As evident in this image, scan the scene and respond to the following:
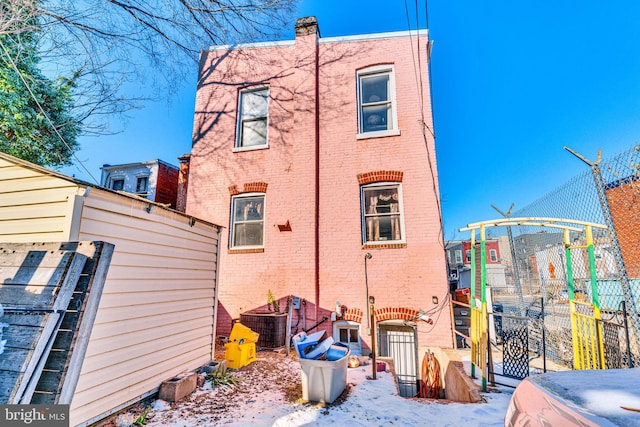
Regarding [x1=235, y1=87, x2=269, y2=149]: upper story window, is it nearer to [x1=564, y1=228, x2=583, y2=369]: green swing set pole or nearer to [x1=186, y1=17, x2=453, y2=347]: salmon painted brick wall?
[x1=186, y1=17, x2=453, y2=347]: salmon painted brick wall

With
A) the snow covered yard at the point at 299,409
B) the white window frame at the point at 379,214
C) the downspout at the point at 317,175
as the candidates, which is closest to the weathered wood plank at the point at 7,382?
the snow covered yard at the point at 299,409

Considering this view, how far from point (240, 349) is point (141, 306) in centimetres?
223

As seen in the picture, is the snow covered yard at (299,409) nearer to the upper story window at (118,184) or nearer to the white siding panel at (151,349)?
the white siding panel at (151,349)

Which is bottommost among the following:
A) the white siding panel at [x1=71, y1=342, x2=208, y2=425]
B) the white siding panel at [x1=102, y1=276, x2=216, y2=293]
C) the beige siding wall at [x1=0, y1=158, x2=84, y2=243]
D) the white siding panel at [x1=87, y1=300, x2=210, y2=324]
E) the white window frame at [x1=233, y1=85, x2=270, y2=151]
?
the white siding panel at [x1=71, y1=342, x2=208, y2=425]

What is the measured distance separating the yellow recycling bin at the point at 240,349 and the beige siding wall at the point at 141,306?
40 cm

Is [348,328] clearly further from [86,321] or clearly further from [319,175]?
[86,321]

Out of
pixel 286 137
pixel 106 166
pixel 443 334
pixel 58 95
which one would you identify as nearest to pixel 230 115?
pixel 286 137

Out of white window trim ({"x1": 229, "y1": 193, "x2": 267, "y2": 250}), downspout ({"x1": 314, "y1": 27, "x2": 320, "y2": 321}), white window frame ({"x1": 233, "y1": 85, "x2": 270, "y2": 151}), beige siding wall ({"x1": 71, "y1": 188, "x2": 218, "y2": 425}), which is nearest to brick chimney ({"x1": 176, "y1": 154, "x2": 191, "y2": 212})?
white window frame ({"x1": 233, "y1": 85, "x2": 270, "y2": 151})

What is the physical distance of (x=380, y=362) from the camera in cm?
559

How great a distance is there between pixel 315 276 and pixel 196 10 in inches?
260

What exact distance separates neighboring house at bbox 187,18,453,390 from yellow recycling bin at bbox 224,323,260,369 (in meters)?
1.65

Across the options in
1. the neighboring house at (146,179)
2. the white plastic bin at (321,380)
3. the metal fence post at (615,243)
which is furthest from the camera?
the neighboring house at (146,179)

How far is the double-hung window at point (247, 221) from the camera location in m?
7.94

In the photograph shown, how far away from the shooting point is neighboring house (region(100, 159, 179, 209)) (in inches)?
448
